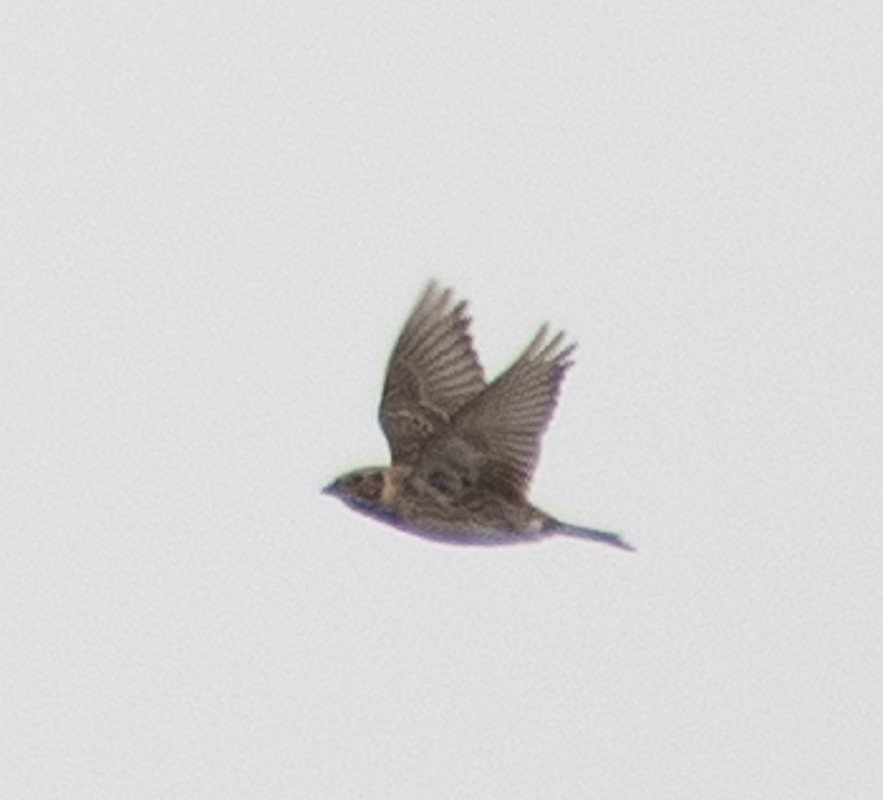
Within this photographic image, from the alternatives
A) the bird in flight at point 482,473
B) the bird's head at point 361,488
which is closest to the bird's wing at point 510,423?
the bird in flight at point 482,473

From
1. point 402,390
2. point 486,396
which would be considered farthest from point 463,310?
point 486,396

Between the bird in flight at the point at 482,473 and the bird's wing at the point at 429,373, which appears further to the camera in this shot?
the bird's wing at the point at 429,373

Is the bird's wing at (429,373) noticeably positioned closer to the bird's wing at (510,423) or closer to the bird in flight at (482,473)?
the bird in flight at (482,473)

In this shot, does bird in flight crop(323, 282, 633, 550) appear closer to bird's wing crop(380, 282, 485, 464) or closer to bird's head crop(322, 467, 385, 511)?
bird's head crop(322, 467, 385, 511)

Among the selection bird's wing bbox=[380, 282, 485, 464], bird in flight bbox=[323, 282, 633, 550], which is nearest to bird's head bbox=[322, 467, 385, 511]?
bird in flight bbox=[323, 282, 633, 550]

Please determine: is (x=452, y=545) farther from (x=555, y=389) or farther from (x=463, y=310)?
(x=463, y=310)

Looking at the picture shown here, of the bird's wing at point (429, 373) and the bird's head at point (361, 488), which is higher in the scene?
the bird's wing at point (429, 373)
